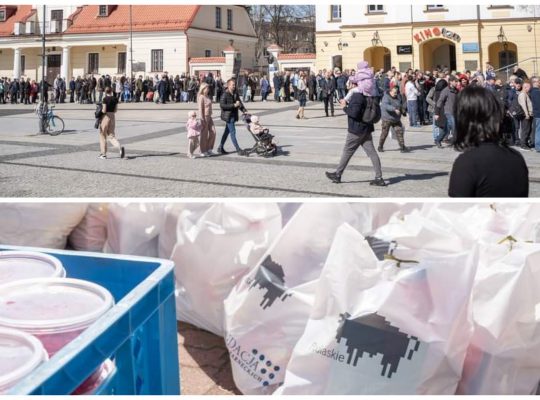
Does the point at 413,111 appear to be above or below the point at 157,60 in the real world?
below

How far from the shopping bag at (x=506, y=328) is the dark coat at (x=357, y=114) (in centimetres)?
443

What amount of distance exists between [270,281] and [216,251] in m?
0.45

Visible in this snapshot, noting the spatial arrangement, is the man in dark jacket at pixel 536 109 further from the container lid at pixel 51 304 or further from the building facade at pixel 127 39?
the building facade at pixel 127 39

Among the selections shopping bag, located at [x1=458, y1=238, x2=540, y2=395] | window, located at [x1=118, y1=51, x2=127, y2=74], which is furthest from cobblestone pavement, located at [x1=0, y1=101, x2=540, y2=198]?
window, located at [x1=118, y1=51, x2=127, y2=74]

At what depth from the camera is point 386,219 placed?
2797 millimetres

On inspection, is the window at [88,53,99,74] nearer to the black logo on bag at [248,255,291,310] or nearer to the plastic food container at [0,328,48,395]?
the black logo on bag at [248,255,291,310]

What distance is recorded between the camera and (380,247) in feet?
7.42

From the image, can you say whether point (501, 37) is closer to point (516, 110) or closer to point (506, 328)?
point (516, 110)

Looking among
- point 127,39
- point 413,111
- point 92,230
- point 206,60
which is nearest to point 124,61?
point 206,60

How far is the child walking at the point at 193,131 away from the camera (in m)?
9.18

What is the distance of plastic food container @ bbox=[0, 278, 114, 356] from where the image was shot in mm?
1048

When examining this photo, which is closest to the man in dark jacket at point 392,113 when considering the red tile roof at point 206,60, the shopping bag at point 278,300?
the shopping bag at point 278,300

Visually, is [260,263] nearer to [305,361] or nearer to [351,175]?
[305,361]

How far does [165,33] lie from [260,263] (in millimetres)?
21368
